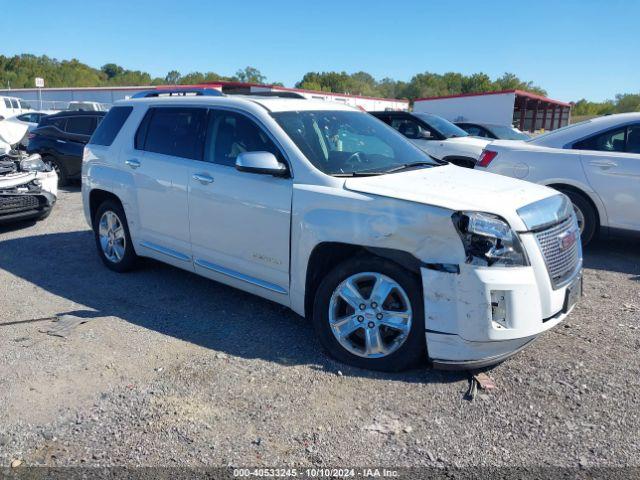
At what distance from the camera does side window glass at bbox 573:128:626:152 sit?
21.9ft

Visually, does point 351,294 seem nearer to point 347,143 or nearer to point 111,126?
point 347,143

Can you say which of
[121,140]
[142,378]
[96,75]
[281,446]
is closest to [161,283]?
[121,140]

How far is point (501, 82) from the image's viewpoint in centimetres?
9081

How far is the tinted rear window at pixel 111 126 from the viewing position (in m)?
5.84

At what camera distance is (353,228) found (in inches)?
145

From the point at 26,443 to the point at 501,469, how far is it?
101 inches

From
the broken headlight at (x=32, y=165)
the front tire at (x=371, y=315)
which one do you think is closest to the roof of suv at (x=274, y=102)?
the front tire at (x=371, y=315)

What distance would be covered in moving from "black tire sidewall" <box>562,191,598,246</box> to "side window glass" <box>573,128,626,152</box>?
63cm

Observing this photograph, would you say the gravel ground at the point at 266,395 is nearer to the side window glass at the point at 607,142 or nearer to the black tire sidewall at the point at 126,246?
the black tire sidewall at the point at 126,246

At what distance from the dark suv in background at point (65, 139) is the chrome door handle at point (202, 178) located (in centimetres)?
799

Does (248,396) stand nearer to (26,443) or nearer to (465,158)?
(26,443)

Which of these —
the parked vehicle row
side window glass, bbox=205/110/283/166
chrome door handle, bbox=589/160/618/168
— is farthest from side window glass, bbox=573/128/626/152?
the parked vehicle row

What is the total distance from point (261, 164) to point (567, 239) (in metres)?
2.24

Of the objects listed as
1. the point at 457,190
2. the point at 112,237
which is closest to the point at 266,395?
the point at 457,190
